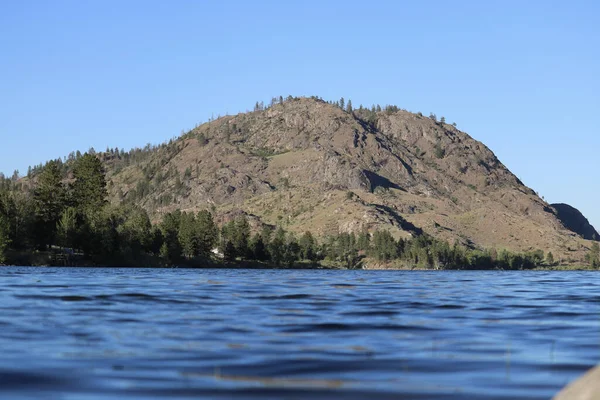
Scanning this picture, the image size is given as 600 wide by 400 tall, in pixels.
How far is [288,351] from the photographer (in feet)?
61.5

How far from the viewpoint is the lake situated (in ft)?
45.1

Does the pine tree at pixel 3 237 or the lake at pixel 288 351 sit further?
the pine tree at pixel 3 237

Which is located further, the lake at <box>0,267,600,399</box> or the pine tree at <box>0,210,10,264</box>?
the pine tree at <box>0,210,10,264</box>

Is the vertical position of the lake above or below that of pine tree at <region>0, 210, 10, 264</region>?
below

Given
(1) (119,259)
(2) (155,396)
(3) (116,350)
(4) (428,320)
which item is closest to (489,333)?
(4) (428,320)

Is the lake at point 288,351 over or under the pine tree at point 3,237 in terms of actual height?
under

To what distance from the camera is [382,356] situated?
59.2 ft

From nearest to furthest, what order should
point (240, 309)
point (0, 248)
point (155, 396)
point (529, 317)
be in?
point (155, 396), point (529, 317), point (240, 309), point (0, 248)

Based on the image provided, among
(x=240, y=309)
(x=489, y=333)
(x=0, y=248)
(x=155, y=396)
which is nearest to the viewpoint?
(x=155, y=396)

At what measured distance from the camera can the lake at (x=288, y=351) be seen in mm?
13734

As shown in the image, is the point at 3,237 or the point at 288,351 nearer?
the point at 288,351

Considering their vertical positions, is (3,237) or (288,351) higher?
(3,237)

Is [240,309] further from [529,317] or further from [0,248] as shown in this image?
[0,248]

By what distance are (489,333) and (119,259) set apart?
583 feet
